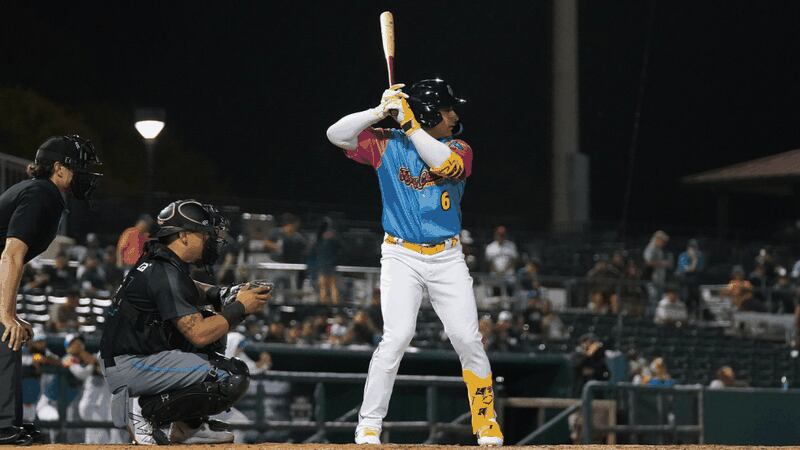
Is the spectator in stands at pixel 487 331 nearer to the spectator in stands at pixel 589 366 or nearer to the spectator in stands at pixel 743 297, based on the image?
the spectator in stands at pixel 589 366

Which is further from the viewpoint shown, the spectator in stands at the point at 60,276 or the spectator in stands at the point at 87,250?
the spectator in stands at the point at 87,250

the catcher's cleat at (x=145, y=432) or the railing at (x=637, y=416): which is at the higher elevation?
the catcher's cleat at (x=145, y=432)

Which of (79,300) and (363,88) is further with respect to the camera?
(363,88)

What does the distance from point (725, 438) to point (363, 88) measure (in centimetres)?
1109

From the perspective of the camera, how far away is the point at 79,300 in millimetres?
13398

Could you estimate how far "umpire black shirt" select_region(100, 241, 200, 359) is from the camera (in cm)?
525

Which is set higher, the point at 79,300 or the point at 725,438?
the point at 79,300

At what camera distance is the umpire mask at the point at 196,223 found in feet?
17.7

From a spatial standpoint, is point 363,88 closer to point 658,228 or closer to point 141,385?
point 658,228

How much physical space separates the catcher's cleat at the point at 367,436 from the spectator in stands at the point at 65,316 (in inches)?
277

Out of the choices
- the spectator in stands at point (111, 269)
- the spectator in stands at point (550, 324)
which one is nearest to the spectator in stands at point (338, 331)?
the spectator in stands at point (111, 269)

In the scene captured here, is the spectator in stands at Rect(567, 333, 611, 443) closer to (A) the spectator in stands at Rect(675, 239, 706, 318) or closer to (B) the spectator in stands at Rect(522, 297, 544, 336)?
(B) the spectator in stands at Rect(522, 297, 544, 336)

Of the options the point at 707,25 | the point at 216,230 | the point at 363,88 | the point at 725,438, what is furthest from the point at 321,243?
the point at 707,25

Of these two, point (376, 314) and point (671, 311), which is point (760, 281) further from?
point (376, 314)
